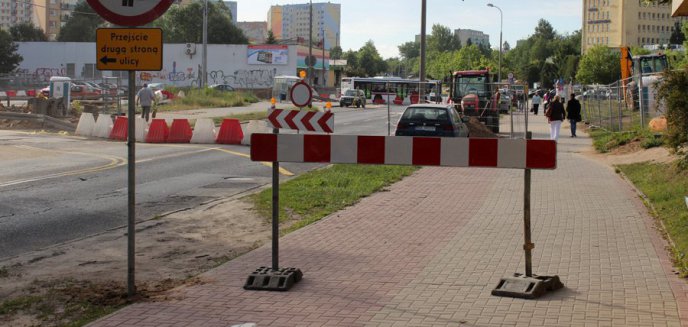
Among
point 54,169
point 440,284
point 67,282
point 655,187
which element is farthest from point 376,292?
point 54,169

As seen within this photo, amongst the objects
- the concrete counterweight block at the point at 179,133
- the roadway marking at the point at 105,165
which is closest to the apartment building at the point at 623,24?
the concrete counterweight block at the point at 179,133

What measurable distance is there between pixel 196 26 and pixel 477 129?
325ft

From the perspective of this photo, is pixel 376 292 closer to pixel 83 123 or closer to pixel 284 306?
pixel 284 306

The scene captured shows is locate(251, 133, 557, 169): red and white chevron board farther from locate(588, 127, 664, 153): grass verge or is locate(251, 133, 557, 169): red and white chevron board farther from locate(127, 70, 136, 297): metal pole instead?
locate(588, 127, 664, 153): grass verge

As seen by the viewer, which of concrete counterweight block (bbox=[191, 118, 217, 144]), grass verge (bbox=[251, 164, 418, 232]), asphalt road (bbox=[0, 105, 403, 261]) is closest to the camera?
asphalt road (bbox=[0, 105, 403, 261])

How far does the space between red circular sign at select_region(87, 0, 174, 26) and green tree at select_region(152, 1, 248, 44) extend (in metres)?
115

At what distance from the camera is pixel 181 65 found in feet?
307

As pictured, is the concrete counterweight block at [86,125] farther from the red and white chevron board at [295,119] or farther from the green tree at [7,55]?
the green tree at [7,55]

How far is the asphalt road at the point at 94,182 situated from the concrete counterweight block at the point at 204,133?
2.60 feet

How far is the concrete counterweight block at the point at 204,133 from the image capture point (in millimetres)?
27453

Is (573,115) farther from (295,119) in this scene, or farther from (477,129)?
(295,119)

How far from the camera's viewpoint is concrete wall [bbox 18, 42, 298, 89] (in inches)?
3676

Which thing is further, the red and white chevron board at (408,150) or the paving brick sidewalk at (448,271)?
the red and white chevron board at (408,150)

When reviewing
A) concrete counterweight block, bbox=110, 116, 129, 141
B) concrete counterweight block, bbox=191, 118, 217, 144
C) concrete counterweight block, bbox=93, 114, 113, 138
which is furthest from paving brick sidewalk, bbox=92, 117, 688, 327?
concrete counterweight block, bbox=93, 114, 113, 138
